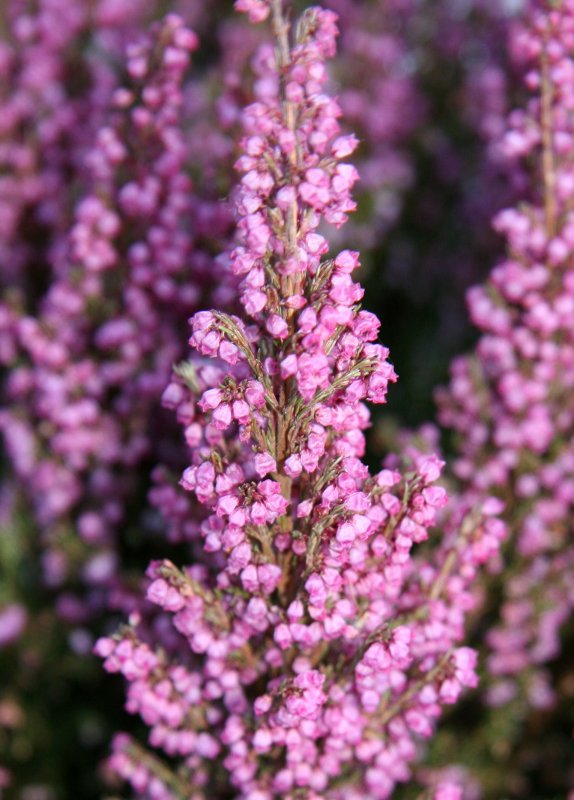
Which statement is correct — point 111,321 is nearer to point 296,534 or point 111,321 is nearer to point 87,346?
point 87,346

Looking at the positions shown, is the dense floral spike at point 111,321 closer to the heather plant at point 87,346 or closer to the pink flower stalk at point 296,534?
the heather plant at point 87,346

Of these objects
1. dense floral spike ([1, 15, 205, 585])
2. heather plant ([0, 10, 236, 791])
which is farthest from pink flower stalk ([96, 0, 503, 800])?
dense floral spike ([1, 15, 205, 585])

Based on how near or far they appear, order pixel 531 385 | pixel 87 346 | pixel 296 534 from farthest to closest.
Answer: pixel 87 346, pixel 531 385, pixel 296 534

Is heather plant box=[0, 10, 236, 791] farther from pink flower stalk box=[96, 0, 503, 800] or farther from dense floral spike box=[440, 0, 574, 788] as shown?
dense floral spike box=[440, 0, 574, 788]

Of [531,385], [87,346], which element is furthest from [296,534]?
[87,346]

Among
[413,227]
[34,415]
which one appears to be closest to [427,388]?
[413,227]
